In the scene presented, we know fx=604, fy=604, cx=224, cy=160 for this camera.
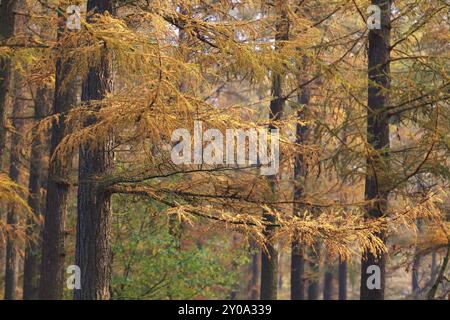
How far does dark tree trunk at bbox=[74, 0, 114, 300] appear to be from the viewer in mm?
8227

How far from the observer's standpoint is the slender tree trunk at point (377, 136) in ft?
33.2

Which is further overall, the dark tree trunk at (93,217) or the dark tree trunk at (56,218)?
the dark tree trunk at (56,218)

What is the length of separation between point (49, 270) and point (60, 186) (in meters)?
1.74

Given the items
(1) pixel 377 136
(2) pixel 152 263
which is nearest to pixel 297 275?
(2) pixel 152 263

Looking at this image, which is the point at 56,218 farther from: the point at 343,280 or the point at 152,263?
the point at 343,280

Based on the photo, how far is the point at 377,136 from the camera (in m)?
10.6

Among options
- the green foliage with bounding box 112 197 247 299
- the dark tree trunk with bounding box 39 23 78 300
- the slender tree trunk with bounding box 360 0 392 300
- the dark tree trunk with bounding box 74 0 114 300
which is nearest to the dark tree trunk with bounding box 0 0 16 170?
the dark tree trunk with bounding box 39 23 78 300

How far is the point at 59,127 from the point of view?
11594mm

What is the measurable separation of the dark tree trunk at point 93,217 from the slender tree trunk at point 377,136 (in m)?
4.30

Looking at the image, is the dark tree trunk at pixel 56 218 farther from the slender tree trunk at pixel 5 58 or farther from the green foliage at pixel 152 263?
the green foliage at pixel 152 263

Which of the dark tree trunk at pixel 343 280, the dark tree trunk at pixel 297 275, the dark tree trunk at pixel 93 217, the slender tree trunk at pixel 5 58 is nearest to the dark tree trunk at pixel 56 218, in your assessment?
the slender tree trunk at pixel 5 58

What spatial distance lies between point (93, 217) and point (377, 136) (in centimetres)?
522

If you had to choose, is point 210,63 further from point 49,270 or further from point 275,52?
point 49,270

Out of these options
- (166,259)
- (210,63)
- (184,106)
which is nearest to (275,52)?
(210,63)
